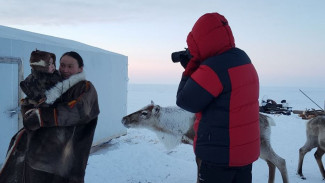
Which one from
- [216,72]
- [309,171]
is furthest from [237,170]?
[309,171]

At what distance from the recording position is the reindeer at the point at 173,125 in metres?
4.09

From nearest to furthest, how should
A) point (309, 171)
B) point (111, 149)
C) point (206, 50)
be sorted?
point (206, 50) → point (309, 171) → point (111, 149)

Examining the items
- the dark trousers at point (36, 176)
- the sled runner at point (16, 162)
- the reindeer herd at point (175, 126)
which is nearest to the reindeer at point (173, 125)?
the reindeer herd at point (175, 126)

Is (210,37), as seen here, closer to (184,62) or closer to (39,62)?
(184,62)

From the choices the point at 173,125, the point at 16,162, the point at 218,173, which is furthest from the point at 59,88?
the point at 173,125

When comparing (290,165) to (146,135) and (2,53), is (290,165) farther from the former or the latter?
(2,53)

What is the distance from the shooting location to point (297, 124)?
12.9 metres

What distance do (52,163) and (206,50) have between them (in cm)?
159

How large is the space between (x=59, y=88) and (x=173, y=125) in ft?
7.01

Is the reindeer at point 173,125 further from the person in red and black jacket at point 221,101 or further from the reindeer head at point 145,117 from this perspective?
the person in red and black jacket at point 221,101

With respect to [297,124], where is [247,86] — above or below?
above

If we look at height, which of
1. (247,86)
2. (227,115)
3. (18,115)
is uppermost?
(247,86)

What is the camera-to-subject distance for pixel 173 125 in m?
4.12

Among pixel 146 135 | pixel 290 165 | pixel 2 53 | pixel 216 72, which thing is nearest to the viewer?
pixel 216 72
